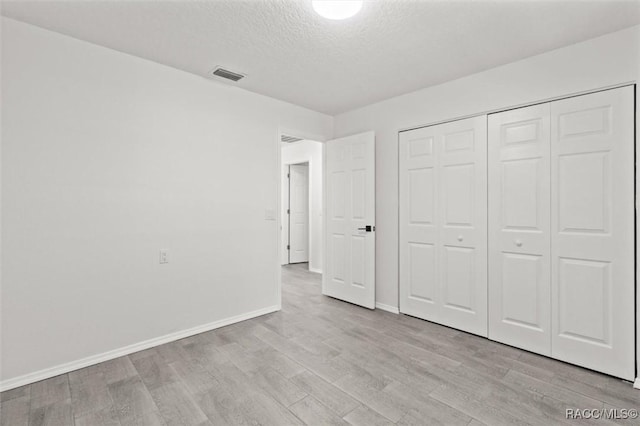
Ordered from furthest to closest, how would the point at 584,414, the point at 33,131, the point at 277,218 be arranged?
the point at 277,218 → the point at 33,131 → the point at 584,414

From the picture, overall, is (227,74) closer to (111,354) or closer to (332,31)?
(332,31)

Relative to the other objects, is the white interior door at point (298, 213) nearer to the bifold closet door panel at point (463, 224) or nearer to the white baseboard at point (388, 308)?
the white baseboard at point (388, 308)

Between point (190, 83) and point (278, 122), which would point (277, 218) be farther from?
point (190, 83)

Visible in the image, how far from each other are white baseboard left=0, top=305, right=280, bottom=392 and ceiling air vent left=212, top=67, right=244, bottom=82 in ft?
8.09

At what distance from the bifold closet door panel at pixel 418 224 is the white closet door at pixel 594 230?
3.48ft

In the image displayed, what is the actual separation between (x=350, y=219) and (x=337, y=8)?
2.51m

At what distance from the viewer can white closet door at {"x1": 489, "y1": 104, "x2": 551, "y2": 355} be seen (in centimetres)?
258

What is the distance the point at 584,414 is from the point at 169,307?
3163 mm

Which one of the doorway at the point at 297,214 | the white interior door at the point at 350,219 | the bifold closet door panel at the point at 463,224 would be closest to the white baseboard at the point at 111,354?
the white interior door at the point at 350,219

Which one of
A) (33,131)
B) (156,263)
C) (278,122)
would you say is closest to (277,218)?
(278,122)

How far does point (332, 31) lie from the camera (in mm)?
2273

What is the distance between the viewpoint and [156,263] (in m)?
2.80

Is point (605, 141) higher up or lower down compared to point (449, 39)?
lower down

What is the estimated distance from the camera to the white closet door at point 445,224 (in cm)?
299
